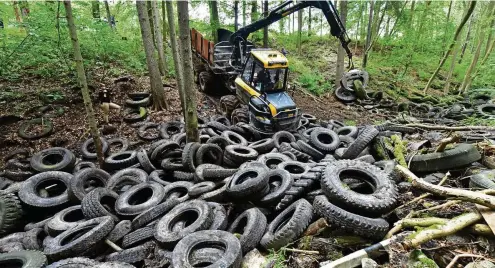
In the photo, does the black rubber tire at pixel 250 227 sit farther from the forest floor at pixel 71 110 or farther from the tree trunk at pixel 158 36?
the tree trunk at pixel 158 36

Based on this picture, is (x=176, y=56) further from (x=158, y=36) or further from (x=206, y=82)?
(x=158, y=36)

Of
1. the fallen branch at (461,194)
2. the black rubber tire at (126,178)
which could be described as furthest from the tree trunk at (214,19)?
the fallen branch at (461,194)

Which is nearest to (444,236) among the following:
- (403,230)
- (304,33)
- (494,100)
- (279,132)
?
(403,230)

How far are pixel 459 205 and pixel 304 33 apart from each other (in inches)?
903

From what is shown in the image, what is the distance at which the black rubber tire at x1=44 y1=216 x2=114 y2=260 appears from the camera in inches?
143

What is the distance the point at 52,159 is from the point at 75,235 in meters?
3.53

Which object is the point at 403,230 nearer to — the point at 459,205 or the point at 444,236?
the point at 444,236

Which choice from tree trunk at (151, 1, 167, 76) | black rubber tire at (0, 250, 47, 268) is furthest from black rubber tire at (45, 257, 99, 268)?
tree trunk at (151, 1, 167, 76)

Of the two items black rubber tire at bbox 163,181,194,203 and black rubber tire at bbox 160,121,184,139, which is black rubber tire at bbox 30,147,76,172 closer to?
black rubber tire at bbox 160,121,184,139

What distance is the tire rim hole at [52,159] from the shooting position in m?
6.51

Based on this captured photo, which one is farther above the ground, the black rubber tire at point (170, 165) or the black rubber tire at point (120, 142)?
the black rubber tire at point (120, 142)

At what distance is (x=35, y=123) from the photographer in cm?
787

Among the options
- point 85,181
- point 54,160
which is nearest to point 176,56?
point 54,160

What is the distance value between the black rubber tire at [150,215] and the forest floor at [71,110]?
3.98m
